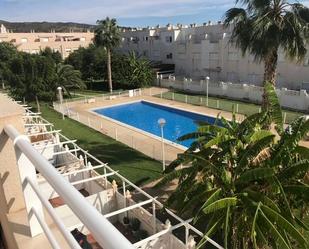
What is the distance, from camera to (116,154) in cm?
2116

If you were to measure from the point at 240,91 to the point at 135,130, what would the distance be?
1585 centimetres

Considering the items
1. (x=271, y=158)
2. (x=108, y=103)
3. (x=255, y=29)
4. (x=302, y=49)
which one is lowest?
(x=108, y=103)

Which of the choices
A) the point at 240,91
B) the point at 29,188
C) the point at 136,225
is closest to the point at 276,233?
Result: the point at 29,188

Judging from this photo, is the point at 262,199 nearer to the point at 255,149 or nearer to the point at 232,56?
the point at 255,149

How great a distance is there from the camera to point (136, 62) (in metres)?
46.6

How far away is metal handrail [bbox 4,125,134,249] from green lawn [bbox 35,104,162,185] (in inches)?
599

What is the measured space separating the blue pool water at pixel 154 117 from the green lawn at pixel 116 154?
17.5ft

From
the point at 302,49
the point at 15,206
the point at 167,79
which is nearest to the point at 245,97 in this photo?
the point at 167,79

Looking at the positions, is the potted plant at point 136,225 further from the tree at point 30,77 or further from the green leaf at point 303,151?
the tree at point 30,77

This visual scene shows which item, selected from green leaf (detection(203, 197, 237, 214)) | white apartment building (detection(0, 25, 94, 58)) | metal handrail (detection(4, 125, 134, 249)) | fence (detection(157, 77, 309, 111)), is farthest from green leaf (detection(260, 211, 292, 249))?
white apartment building (detection(0, 25, 94, 58))

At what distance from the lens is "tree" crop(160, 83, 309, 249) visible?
710 cm

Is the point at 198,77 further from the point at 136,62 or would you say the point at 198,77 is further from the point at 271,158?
the point at 271,158

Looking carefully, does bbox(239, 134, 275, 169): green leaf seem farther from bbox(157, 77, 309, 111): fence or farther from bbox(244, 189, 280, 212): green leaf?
bbox(157, 77, 309, 111): fence

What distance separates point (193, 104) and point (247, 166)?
27279mm
